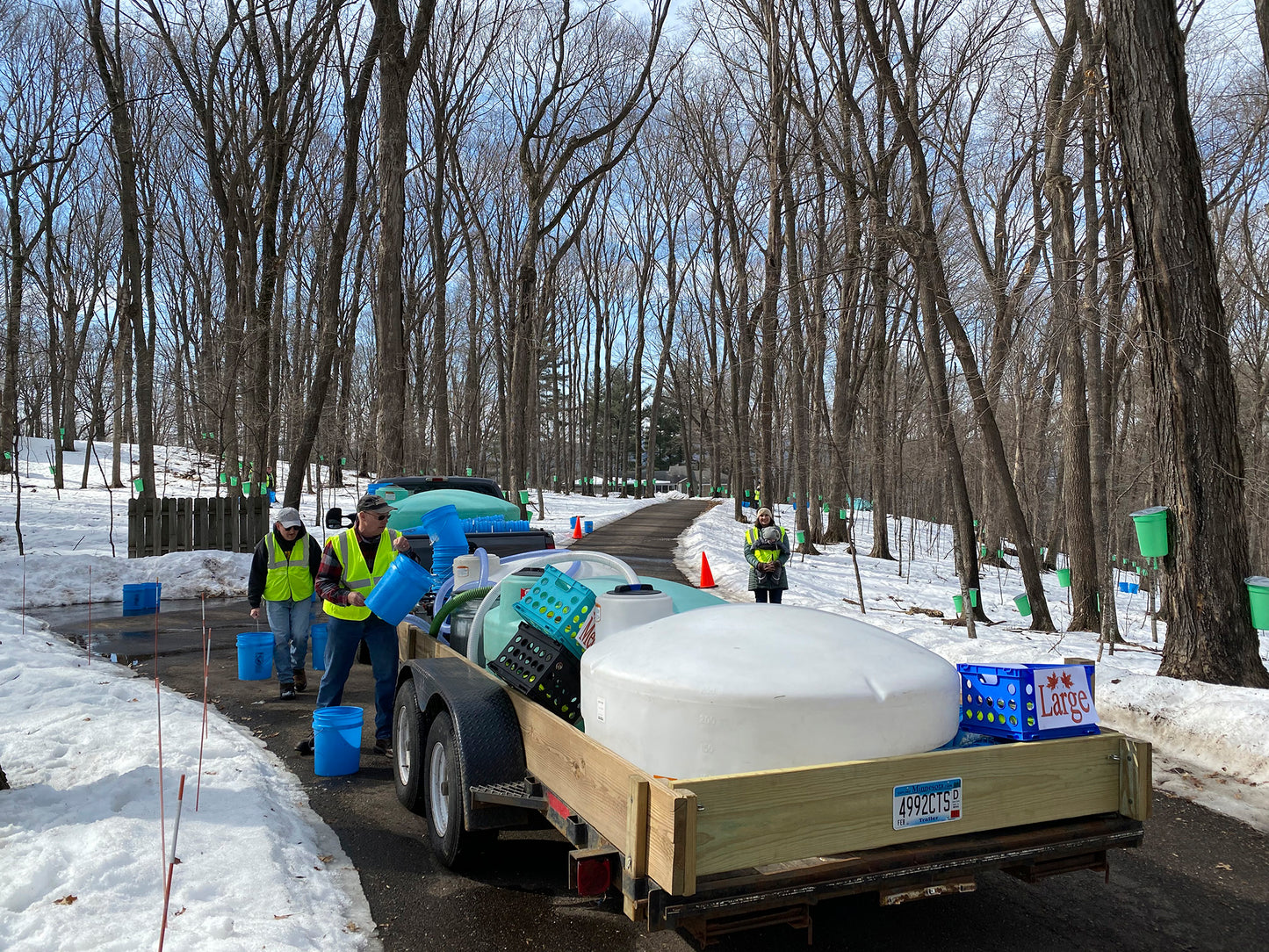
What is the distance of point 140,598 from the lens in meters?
11.8

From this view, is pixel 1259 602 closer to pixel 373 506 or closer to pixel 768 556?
pixel 768 556

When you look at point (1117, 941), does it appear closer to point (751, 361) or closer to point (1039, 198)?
point (1039, 198)

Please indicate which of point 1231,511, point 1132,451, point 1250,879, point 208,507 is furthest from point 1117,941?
point 1132,451

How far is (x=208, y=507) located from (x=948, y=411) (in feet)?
48.4

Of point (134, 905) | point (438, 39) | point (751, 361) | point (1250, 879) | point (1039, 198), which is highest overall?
point (438, 39)

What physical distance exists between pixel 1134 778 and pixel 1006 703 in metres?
0.50

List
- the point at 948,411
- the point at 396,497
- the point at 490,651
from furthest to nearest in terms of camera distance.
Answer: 1. the point at 948,411
2. the point at 396,497
3. the point at 490,651

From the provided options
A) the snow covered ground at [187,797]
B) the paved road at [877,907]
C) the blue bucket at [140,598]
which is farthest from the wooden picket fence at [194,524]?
the paved road at [877,907]

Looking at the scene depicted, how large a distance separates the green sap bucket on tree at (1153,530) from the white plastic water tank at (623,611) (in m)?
5.68

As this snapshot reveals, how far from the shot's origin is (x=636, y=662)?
314 cm

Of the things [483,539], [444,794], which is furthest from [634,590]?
[483,539]

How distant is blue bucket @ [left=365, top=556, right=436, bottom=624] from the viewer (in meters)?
5.54

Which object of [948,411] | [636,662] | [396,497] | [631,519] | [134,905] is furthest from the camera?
[631,519]

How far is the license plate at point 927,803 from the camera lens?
113 inches
